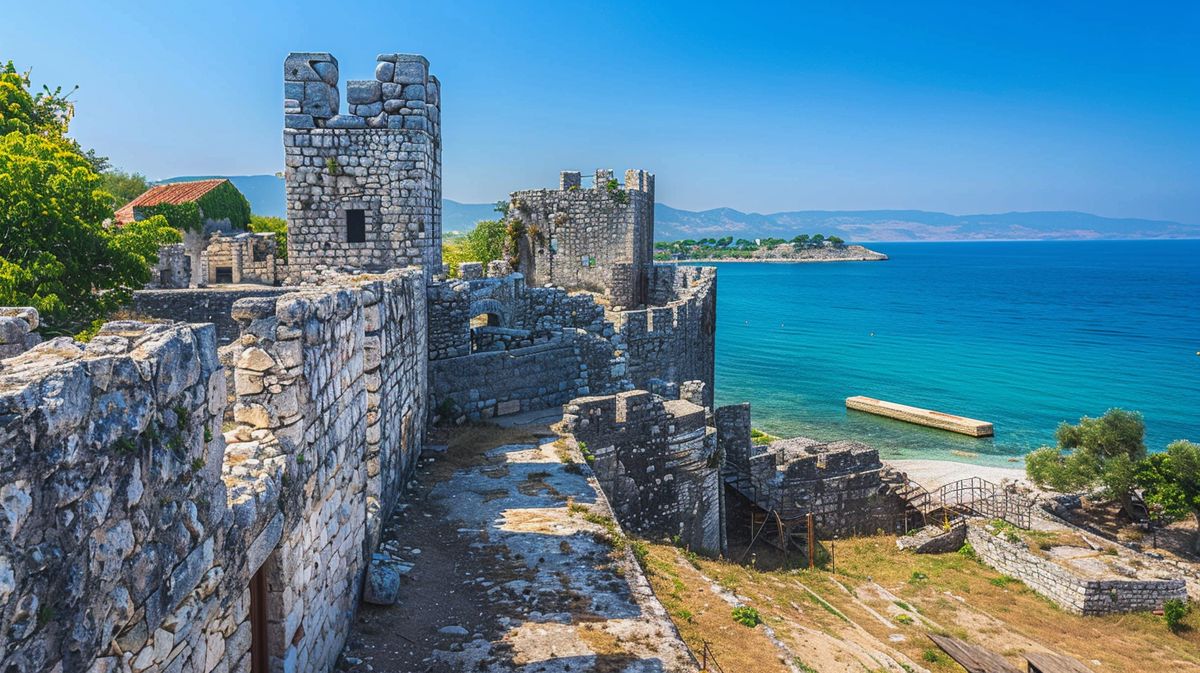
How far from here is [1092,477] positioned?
22953mm

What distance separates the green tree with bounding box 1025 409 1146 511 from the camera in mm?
22438

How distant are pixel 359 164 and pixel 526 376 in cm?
444

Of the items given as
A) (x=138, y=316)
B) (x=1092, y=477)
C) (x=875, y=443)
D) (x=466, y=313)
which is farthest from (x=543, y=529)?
(x=875, y=443)

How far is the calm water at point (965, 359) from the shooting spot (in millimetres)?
39625

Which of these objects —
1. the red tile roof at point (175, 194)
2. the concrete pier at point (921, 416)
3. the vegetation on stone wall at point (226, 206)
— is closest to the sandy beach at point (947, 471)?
the concrete pier at point (921, 416)

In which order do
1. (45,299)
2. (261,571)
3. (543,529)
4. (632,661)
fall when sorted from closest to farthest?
(261,571) → (632,661) → (543,529) → (45,299)

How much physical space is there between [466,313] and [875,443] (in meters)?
26.5

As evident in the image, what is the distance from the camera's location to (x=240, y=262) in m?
26.7

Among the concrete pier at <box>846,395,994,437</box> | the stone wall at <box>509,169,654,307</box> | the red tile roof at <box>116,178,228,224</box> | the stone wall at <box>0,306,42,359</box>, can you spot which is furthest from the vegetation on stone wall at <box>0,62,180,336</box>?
the concrete pier at <box>846,395,994,437</box>

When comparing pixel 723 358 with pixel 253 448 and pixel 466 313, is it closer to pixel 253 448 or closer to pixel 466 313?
pixel 466 313

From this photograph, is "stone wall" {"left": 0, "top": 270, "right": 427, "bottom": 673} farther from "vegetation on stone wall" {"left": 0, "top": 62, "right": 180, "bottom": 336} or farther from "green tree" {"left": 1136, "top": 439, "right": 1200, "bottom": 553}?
"green tree" {"left": 1136, "top": 439, "right": 1200, "bottom": 553}

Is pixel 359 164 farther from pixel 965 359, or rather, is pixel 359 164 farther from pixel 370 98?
pixel 965 359

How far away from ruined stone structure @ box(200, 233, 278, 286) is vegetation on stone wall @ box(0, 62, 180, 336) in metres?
10.3

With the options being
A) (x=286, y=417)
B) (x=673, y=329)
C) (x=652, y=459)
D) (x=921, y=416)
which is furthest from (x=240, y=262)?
(x=921, y=416)
